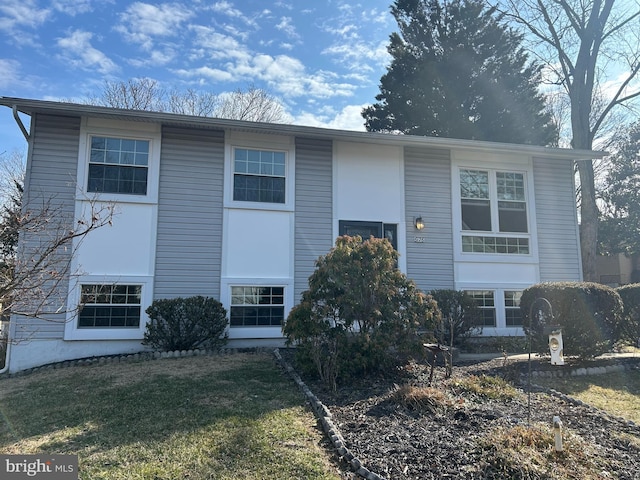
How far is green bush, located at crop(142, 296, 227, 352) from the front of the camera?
26.2 ft

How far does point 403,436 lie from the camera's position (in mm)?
3918

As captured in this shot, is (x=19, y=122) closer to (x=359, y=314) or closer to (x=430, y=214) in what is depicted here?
(x=359, y=314)

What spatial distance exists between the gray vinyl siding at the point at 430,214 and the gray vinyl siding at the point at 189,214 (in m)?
4.45

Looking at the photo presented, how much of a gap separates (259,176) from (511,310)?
6.90 meters

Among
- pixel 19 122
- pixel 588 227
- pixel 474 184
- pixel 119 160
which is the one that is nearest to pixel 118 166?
pixel 119 160

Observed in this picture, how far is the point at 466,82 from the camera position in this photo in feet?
61.7

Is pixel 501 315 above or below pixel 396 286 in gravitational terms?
below

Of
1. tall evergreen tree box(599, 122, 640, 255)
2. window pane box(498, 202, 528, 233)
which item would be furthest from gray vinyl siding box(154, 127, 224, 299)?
tall evergreen tree box(599, 122, 640, 255)


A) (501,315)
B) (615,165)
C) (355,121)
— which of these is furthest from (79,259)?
(615,165)

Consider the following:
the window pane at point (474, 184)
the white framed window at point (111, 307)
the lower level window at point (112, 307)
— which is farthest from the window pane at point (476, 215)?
the lower level window at point (112, 307)

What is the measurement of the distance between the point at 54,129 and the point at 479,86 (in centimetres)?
1676

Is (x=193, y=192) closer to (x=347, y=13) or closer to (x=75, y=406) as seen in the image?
(x=75, y=406)

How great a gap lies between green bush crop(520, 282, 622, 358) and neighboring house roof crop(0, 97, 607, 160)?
4.20 m

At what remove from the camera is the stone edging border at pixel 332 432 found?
3311 millimetres
